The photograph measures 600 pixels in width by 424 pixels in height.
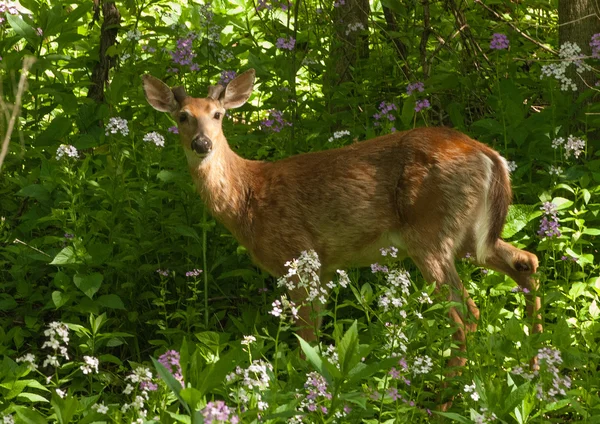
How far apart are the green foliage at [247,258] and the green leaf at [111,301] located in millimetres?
17

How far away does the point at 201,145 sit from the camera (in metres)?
5.75

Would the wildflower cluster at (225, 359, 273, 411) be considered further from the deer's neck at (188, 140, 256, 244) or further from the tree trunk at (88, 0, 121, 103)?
the tree trunk at (88, 0, 121, 103)

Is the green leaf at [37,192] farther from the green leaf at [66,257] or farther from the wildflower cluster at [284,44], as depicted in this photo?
the wildflower cluster at [284,44]

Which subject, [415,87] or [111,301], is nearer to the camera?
[111,301]

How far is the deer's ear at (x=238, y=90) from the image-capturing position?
6.29 m

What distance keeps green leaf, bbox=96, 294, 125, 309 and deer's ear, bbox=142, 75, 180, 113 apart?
1284mm

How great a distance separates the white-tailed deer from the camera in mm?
5609

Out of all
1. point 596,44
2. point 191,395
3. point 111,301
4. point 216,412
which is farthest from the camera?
point 596,44

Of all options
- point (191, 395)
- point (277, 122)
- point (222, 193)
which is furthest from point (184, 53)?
point (191, 395)

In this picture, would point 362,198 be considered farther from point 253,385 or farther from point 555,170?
point 253,385

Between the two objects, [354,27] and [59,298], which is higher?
[354,27]

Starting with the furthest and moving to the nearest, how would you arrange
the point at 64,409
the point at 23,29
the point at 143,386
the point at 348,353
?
the point at 23,29, the point at 143,386, the point at 64,409, the point at 348,353

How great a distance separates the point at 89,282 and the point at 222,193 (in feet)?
3.29

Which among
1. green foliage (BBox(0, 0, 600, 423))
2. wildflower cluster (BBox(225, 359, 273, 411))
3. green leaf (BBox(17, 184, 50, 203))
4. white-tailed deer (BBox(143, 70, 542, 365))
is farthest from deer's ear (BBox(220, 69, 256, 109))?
wildflower cluster (BBox(225, 359, 273, 411))
